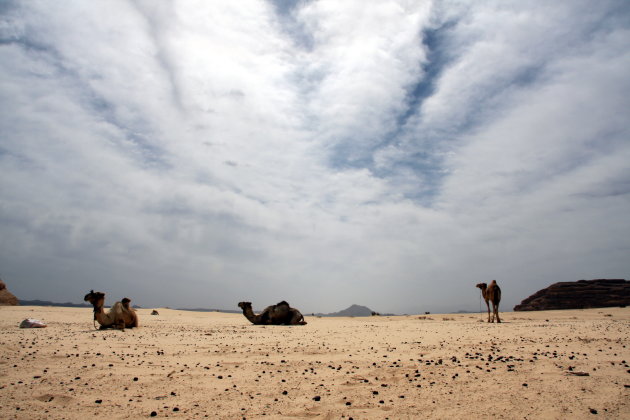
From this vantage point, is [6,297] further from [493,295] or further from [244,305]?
[493,295]

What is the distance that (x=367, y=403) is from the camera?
5.27 m

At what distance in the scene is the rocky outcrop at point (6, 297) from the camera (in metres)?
30.8

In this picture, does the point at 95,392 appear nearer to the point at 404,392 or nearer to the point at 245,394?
the point at 245,394

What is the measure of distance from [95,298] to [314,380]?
1276 centimetres

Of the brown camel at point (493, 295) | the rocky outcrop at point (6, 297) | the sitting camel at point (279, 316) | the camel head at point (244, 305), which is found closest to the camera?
the sitting camel at point (279, 316)

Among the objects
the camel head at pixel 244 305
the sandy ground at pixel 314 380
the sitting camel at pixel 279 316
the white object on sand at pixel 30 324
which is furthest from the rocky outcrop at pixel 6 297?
the sandy ground at pixel 314 380

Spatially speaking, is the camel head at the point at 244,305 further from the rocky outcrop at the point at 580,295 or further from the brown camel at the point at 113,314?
the rocky outcrop at the point at 580,295

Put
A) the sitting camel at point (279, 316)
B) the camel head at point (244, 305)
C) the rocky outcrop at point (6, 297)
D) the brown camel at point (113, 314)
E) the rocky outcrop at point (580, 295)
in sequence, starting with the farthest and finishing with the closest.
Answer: the rocky outcrop at point (580, 295), the rocky outcrop at point (6, 297), the camel head at point (244, 305), the sitting camel at point (279, 316), the brown camel at point (113, 314)

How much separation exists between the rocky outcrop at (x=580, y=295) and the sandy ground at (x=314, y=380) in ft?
192

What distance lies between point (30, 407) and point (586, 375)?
925 centimetres

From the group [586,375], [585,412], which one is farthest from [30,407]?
[586,375]

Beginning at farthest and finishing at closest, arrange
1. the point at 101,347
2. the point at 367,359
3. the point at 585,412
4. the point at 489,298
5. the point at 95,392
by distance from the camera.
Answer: the point at 489,298, the point at 101,347, the point at 367,359, the point at 95,392, the point at 585,412

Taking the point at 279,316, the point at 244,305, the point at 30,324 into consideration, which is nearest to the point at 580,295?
the point at 279,316

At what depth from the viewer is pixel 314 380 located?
6473mm
